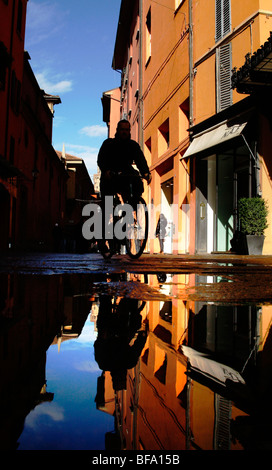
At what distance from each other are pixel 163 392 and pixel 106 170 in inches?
183

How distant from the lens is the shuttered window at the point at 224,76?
1221 centimetres

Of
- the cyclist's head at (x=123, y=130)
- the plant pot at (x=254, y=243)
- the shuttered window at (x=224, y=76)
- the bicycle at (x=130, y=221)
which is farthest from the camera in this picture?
the shuttered window at (x=224, y=76)

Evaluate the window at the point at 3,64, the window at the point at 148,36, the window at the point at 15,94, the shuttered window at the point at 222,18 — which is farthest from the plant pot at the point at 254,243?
the window at the point at 148,36

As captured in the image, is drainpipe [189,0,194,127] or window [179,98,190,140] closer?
drainpipe [189,0,194,127]

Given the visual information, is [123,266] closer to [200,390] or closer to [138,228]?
[138,228]

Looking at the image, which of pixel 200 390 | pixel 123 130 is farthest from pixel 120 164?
pixel 200 390

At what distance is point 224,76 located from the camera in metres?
12.4

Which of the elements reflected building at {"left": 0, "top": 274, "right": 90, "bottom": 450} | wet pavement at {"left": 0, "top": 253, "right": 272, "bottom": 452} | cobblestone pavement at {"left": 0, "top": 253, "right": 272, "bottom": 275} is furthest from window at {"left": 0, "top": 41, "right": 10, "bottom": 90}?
wet pavement at {"left": 0, "top": 253, "right": 272, "bottom": 452}

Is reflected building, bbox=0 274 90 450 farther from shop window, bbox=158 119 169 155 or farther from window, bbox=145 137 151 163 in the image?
window, bbox=145 137 151 163

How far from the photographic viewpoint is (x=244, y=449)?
21.3 inches

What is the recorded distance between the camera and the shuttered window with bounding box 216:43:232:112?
40.1 feet

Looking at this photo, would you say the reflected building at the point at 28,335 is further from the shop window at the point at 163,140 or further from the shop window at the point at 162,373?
the shop window at the point at 163,140

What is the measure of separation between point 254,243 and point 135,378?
32.1 feet

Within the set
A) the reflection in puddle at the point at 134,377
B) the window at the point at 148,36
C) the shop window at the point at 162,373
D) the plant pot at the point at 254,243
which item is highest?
the window at the point at 148,36
